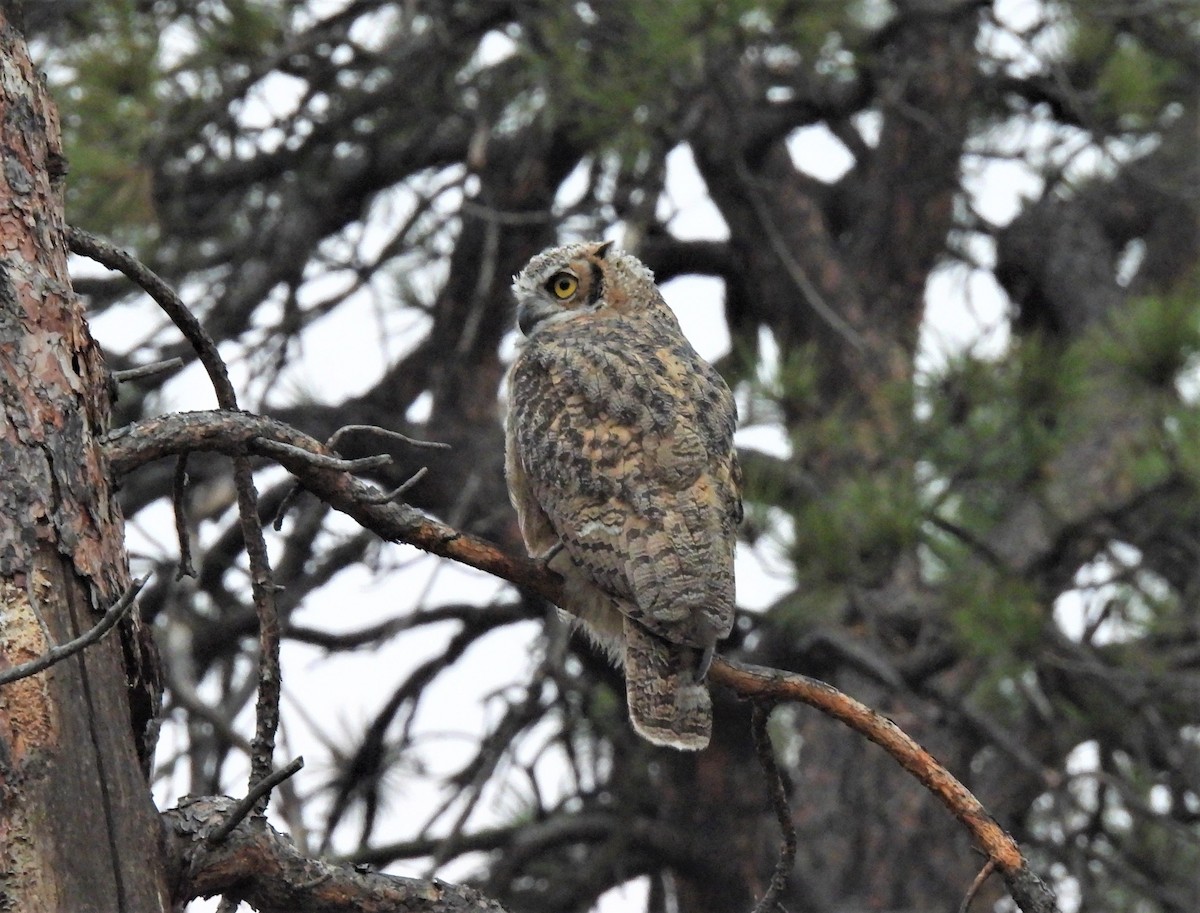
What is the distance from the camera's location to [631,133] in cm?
466

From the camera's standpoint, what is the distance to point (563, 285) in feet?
13.2

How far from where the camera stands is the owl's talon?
2.82 meters

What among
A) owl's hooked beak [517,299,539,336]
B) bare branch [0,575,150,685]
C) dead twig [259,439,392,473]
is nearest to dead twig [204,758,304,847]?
bare branch [0,575,150,685]

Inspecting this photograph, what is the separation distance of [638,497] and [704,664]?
0.37 m

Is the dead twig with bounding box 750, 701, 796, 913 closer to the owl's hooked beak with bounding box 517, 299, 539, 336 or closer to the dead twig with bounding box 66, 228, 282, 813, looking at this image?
the dead twig with bounding box 66, 228, 282, 813

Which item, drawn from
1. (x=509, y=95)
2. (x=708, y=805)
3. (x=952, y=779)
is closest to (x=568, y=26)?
(x=509, y=95)

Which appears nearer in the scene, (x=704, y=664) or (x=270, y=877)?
(x=270, y=877)

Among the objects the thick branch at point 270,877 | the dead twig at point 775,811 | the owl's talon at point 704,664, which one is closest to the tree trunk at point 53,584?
the thick branch at point 270,877

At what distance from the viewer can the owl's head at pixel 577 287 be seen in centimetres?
401

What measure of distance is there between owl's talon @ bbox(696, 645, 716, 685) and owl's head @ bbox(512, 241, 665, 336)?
1.28 meters

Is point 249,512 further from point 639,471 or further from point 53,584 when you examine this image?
point 639,471

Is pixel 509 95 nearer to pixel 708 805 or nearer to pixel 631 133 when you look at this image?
pixel 631 133

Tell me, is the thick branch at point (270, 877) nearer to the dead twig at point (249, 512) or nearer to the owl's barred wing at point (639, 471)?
the dead twig at point (249, 512)

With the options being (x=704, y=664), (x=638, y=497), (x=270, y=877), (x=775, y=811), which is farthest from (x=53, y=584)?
(x=638, y=497)
